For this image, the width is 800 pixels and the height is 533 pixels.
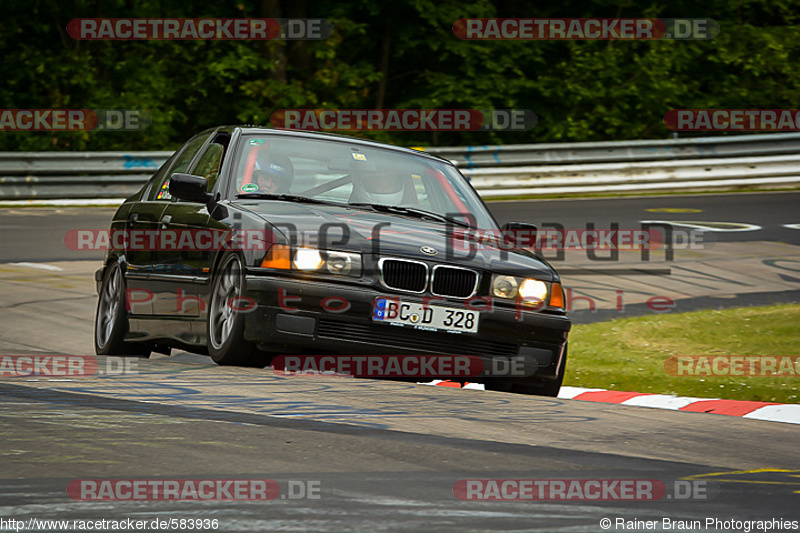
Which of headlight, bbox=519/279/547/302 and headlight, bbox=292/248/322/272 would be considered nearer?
headlight, bbox=292/248/322/272

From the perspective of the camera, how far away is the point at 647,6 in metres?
27.8

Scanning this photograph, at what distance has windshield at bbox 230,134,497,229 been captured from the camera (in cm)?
714

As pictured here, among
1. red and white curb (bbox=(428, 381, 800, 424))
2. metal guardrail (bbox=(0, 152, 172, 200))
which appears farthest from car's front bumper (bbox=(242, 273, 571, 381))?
metal guardrail (bbox=(0, 152, 172, 200))

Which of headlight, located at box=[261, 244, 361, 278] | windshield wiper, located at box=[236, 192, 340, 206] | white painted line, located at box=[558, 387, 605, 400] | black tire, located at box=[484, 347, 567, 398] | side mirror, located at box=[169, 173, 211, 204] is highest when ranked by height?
side mirror, located at box=[169, 173, 211, 204]

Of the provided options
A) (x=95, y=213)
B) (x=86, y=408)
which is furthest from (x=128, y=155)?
(x=86, y=408)

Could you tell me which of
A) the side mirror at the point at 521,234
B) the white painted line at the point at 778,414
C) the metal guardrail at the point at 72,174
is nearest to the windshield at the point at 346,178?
the side mirror at the point at 521,234

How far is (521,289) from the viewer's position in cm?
654

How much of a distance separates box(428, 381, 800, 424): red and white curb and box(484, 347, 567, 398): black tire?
89 mm

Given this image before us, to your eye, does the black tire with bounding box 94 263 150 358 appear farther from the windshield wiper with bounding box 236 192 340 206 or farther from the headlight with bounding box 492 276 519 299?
the headlight with bounding box 492 276 519 299

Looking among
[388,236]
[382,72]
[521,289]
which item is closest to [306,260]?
[388,236]

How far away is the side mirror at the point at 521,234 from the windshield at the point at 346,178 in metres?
0.15

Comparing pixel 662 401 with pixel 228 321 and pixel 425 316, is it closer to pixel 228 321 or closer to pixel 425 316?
pixel 425 316

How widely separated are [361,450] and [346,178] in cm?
326

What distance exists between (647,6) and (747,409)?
22.5m
